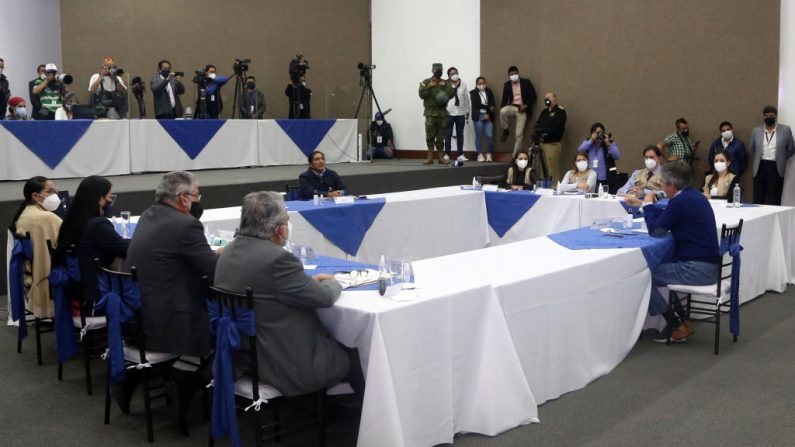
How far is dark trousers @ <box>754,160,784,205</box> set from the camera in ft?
32.1

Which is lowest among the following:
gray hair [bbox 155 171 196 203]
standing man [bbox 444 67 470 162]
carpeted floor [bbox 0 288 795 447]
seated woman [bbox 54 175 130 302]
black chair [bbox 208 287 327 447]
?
carpeted floor [bbox 0 288 795 447]

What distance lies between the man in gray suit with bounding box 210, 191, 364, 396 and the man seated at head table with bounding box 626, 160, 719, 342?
8.38 ft

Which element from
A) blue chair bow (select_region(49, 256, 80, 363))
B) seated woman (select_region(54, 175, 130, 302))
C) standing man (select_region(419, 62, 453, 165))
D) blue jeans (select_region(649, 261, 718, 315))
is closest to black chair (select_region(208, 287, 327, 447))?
seated woman (select_region(54, 175, 130, 302))

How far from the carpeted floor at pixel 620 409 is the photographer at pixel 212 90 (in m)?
6.45

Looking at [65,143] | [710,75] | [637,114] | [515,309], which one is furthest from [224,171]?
[515,309]

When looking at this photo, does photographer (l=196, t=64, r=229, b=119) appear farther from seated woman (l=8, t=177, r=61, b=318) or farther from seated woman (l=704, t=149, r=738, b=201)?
seated woman (l=704, t=149, r=738, b=201)

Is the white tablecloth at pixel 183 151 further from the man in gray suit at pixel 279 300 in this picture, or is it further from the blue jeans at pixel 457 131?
the man in gray suit at pixel 279 300

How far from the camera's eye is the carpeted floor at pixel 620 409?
11.6 feet

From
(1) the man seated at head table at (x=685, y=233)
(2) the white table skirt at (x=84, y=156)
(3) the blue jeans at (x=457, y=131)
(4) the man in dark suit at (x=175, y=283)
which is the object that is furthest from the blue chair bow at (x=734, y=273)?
(3) the blue jeans at (x=457, y=131)

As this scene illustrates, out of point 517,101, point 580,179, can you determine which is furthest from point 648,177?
point 517,101

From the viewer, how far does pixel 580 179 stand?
330 inches

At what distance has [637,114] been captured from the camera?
1147 centimetres

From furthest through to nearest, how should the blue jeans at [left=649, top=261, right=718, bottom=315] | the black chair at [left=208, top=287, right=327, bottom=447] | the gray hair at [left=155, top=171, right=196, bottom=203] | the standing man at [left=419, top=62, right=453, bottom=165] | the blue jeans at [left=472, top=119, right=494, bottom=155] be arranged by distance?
the blue jeans at [left=472, top=119, right=494, bottom=155] < the standing man at [left=419, top=62, right=453, bottom=165] < the blue jeans at [left=649, top=261, right=718, bottom=315] < the gray hair at [left=155, top=171, right=196, bottom=203] < the black chair at [left=208, top=287, right=327, bottom=447]

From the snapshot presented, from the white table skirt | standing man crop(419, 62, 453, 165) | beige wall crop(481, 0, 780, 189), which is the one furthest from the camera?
standing man crop(419, 62, 453, 165)
